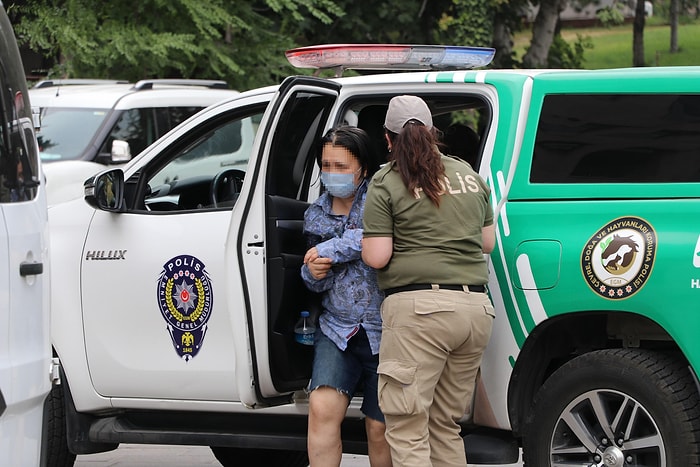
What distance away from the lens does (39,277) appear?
3.82 meters

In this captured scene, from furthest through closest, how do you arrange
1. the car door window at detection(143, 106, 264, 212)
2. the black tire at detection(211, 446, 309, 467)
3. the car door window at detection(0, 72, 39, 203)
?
the black tire at detection(211, 446, 309, 467), the car door window at detection(143, 106, 264, 212), the car door window at detection(0, 72, 39, 203)

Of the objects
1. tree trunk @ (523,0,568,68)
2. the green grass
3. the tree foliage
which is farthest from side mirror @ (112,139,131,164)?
the green grass

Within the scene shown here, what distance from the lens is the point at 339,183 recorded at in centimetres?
491

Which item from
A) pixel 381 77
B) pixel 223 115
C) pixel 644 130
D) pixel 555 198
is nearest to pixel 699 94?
pixel 644 130

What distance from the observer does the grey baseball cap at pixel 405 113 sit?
15.4 ft

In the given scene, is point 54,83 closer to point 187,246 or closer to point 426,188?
point 187,246

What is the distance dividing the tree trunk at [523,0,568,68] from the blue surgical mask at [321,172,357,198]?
59.5ft

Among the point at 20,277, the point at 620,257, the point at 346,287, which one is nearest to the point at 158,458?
the point at 346,287

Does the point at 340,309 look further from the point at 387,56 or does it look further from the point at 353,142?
the point at 387,56

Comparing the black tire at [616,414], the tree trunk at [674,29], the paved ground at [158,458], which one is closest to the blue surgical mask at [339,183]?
the black tire at [616,414]

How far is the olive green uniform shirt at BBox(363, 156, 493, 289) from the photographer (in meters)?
4.63

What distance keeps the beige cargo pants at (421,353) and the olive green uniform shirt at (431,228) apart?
75 millimetres

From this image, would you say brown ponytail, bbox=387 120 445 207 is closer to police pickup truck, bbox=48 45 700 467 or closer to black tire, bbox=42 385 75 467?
police pickup truck, bbox=48 45 700 467

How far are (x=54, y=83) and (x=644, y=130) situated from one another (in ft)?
32.8
